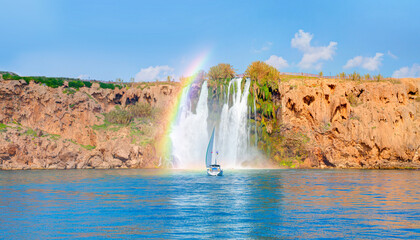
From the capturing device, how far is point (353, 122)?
298 feet

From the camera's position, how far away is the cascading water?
93.6m

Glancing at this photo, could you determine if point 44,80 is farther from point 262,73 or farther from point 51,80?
point 262,73

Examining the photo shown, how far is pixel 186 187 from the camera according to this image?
47.8 m

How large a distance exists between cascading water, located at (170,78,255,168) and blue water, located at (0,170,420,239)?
46.7 metres

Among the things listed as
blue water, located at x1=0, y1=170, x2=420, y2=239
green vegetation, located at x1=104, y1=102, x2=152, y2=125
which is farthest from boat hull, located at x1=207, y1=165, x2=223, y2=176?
green vegetation, located at x1=104, y1=102, x2=152, y2=125

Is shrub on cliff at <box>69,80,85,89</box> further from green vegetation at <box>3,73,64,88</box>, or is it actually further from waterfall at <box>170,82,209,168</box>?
waterfall at <box>170,82,209,168</box>

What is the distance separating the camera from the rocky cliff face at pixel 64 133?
8738cm

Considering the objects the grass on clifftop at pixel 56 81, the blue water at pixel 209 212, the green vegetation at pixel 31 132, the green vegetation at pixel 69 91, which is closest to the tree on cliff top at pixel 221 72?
the grass on clifftop at pixel 56 81

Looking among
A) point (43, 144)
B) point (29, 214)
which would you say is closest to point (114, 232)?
point (29, 214)

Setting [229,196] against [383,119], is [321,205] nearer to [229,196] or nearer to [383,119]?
[229,196]

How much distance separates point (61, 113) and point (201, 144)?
3078 centimetres

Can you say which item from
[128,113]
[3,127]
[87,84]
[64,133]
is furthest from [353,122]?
[3,127]

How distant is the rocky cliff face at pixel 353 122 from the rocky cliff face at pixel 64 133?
30549mm

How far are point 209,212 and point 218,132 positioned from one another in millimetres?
65394
